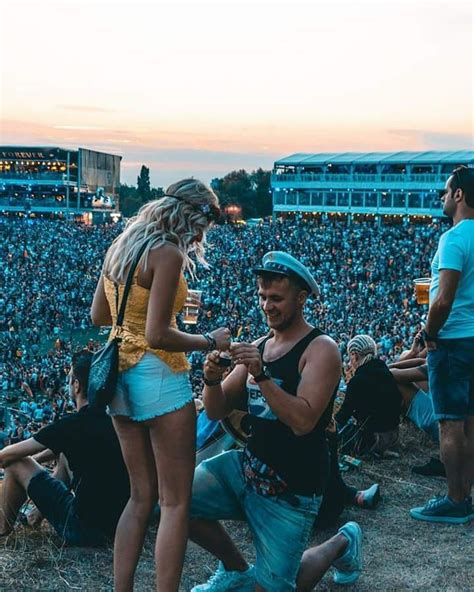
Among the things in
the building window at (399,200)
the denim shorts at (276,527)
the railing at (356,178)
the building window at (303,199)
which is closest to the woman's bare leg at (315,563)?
the denim shorts at (276,527)

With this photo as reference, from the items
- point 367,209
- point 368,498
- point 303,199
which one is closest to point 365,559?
point 368,498

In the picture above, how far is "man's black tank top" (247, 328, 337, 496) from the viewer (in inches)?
96.0

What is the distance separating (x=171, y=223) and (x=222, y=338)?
424 millimetres

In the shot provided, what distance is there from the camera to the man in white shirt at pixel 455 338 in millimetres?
3361

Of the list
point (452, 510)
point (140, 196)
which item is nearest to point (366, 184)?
point (140, 196)

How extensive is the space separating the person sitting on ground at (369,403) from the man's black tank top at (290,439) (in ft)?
6.70

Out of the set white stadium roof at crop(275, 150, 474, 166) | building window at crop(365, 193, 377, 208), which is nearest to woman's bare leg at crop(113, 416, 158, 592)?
white stadium roof at crop(275, 150, 474, 166)

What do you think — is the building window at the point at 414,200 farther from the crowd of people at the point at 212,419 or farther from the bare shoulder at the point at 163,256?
the bare shoulder at the point at 163,256

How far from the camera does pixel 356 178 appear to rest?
60.7 m

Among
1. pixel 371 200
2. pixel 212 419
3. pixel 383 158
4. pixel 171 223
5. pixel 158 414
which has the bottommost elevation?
pixel 212 419

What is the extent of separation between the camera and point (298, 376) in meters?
2.42

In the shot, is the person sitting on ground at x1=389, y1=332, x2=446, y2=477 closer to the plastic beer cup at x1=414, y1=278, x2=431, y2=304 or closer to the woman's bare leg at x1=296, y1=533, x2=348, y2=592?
the plastic beer cup at x1=414, y1=278, x2=431, y2=304

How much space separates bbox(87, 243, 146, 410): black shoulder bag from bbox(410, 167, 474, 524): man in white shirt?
156 centimetres

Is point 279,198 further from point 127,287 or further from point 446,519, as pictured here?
point 127,287
